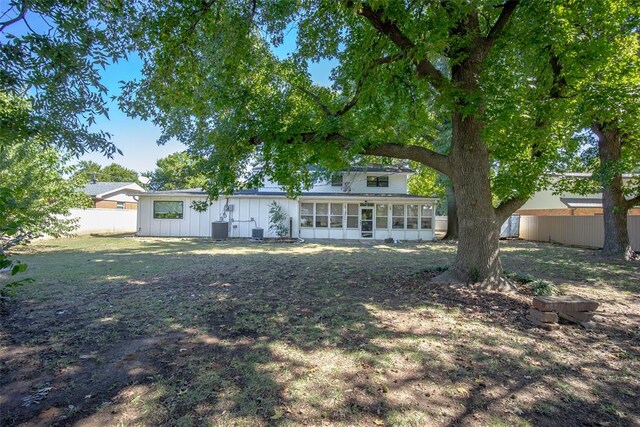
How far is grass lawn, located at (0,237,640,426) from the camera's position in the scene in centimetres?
257

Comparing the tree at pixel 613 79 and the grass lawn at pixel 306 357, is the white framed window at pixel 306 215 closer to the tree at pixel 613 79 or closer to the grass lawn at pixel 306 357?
the grass lawn at pixel 306 357

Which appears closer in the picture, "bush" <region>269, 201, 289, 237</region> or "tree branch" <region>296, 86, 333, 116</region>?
"tree branch" <region>296, 86, 333, 116</region>

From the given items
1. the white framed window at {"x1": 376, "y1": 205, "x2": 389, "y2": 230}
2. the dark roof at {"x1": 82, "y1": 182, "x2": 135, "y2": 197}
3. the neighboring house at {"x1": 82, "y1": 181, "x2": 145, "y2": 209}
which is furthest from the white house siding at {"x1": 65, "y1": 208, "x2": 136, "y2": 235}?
the white framed window at {"x1": 376, "y1": 205, "x2": 389, "y2": 230}

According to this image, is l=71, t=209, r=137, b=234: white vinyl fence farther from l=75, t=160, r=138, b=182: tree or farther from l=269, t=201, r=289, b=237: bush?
l=75, t=160, r=138, b=182: tree

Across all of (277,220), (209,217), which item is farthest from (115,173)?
(277,220)

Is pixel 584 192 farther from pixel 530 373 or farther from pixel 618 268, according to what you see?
pixel 530 373

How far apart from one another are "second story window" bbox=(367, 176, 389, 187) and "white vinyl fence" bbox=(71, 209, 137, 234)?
1619cm

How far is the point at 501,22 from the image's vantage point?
6.49 m

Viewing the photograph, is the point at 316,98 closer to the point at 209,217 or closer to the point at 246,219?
the point at 246,219

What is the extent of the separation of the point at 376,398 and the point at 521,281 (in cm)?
570

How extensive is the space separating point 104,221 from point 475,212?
74.7 feet

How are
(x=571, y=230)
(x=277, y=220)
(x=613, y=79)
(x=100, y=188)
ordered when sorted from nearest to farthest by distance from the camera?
1. (x=613, y=79)
2. (x=571, y=230)
3. (x=277, y=220)
4. (x=100, y=188)

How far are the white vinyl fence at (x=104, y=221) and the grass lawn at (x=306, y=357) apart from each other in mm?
15747

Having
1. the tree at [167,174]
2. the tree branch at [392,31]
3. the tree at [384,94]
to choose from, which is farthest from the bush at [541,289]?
the tree at [167,174]
